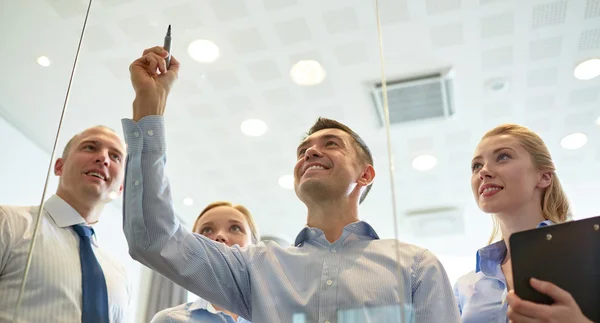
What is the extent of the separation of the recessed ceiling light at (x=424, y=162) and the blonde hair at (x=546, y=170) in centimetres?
196

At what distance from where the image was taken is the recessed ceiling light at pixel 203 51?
2.51 m

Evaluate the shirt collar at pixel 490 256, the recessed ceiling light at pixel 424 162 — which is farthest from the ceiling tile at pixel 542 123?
the shirt collar at pixel 490 256

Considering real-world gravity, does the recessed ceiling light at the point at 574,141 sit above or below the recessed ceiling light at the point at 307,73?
below

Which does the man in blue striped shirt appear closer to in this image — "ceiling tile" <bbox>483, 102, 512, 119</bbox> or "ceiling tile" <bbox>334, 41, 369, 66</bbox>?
"ceiling tile" <bbox>334, 41, 369, 66</bbox>

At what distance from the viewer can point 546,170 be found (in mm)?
1371

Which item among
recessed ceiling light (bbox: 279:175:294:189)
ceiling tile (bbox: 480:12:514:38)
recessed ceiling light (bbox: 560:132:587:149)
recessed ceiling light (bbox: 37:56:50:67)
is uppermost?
ceiling tile (bbox: 480:12:514:38)

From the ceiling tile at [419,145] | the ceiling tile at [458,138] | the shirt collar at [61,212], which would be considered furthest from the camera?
the ceiling tile at [419,145]

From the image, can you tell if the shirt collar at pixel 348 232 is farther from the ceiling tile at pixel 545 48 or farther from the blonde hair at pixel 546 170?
the ceiling tile at pixel 545 48

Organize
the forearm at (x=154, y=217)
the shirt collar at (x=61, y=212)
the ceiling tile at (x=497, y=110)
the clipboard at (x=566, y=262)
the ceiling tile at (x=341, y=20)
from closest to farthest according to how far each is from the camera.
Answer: the clipboard at (x=566, y=262) < the forearm at (x=154, y=217) < the shirt collar at (x=61, y=212) < the ceiling tile at (x=341, y=20) < the ceiling tile at (x=497, y=110)

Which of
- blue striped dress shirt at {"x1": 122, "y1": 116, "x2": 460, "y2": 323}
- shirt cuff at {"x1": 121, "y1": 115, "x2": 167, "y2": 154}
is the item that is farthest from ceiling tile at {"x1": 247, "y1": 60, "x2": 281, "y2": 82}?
shirt cuff at {"x1": 121, "y1": 115, "x2": 167, "y2": 154}

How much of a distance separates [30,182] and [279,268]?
1.85 feet

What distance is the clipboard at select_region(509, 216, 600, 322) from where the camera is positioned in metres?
0.77

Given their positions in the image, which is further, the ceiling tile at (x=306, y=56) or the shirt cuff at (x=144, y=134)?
the ceiling tile at (x=306, y=56)

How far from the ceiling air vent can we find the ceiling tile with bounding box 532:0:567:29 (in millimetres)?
469
